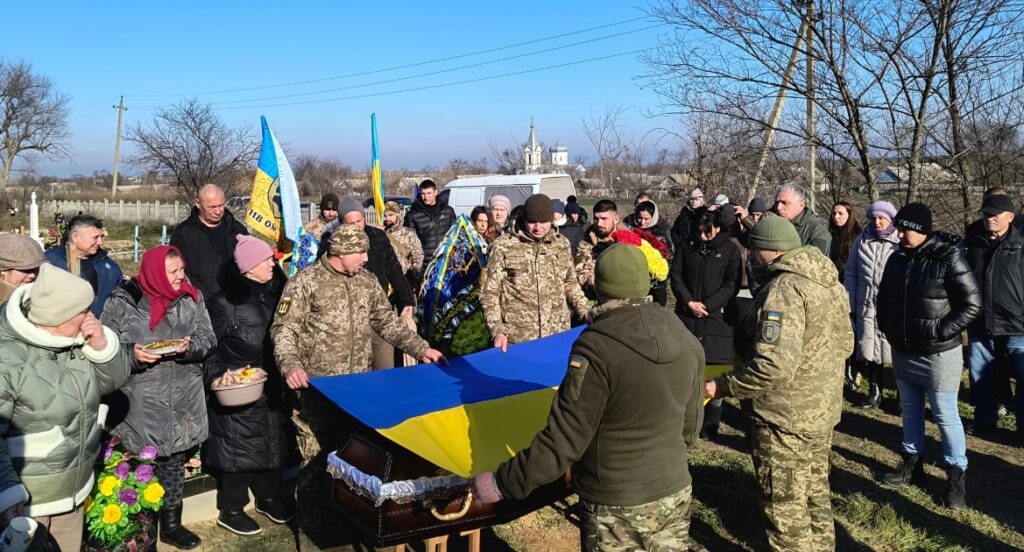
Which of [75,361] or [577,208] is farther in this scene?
[577,208]

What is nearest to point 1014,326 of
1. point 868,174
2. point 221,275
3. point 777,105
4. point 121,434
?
point 868,174

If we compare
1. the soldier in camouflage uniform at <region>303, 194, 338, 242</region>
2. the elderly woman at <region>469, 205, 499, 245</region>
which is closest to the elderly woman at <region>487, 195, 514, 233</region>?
the elderly woman at <region>469, 205, 499, 245</region>

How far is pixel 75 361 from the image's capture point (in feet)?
10.1

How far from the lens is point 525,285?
5336mm

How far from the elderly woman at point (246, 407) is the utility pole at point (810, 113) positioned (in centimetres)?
703

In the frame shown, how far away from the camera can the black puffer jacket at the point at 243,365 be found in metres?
4.39

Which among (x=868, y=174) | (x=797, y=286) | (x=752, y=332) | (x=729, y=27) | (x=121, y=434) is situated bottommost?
(x=121, y=434)

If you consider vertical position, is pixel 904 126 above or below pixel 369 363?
above

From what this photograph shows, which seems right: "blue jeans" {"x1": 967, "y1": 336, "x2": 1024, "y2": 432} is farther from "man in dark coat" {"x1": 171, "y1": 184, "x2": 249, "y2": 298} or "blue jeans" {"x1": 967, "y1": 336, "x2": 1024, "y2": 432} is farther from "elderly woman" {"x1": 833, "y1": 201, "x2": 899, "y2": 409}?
"man in dark coat" {"x1": 171, "y1": 184, "x2": 249, "y2": 298}

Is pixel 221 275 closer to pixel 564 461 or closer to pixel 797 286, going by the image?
pixel 564 461

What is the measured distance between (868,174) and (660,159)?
8.32 m

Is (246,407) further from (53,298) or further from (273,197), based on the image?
(273,197)

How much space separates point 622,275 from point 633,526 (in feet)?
3.00

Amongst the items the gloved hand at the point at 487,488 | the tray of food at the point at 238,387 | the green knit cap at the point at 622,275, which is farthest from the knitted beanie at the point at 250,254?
the green knit cap at the point at 622,275
